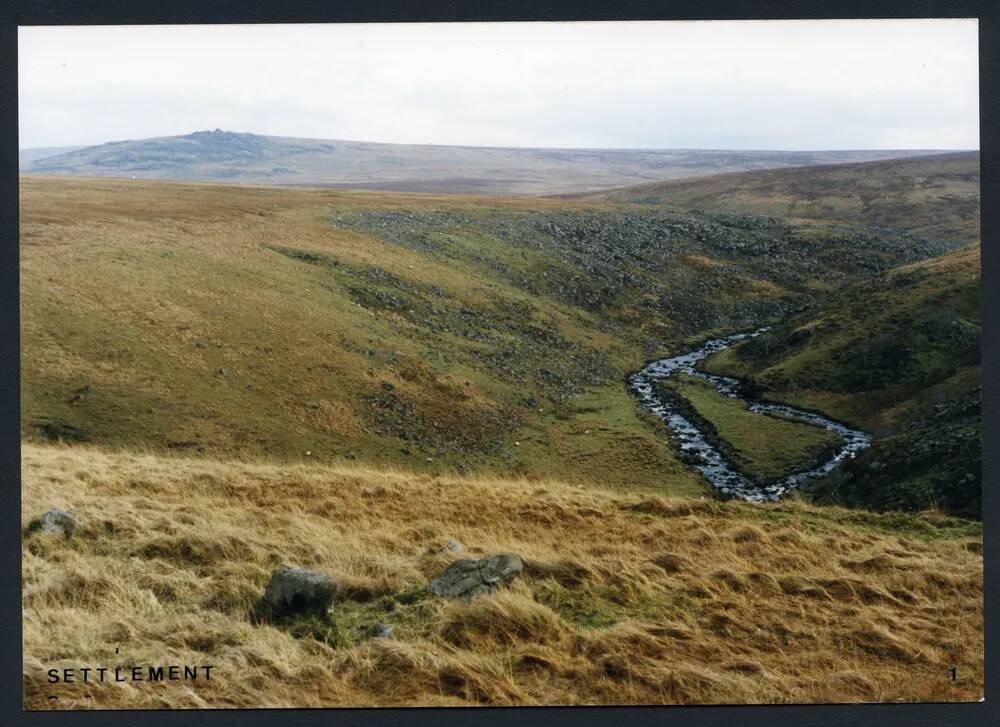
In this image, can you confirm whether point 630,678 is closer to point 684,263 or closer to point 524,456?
point 524,456

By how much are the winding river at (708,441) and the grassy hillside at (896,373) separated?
29.6 inches

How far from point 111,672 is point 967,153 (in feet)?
48.0

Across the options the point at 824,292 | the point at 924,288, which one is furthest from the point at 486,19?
the point at 824,292

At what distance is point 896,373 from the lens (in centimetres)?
2167

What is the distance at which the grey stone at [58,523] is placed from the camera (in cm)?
944

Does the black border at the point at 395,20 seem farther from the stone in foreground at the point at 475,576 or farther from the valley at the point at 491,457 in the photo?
the stone in foreground at the point at 475,576

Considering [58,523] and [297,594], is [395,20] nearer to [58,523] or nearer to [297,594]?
[297,594]

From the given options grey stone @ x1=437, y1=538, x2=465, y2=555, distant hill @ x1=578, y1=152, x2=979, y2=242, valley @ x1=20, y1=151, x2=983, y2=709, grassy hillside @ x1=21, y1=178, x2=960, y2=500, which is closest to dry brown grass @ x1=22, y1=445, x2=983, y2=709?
valley @ x1=20, y1=151, x2=983, y2=709

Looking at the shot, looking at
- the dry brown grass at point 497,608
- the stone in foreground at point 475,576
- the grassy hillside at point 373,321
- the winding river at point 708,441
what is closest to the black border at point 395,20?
the dry brown grass at point 497,608

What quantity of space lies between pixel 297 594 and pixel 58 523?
4.03 meters

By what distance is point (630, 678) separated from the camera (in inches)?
312

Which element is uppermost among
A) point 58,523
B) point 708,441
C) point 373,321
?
point 373,321

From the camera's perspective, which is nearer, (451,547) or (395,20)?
(395,20)

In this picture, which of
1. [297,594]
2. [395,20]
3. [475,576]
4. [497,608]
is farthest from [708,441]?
[395,20]
